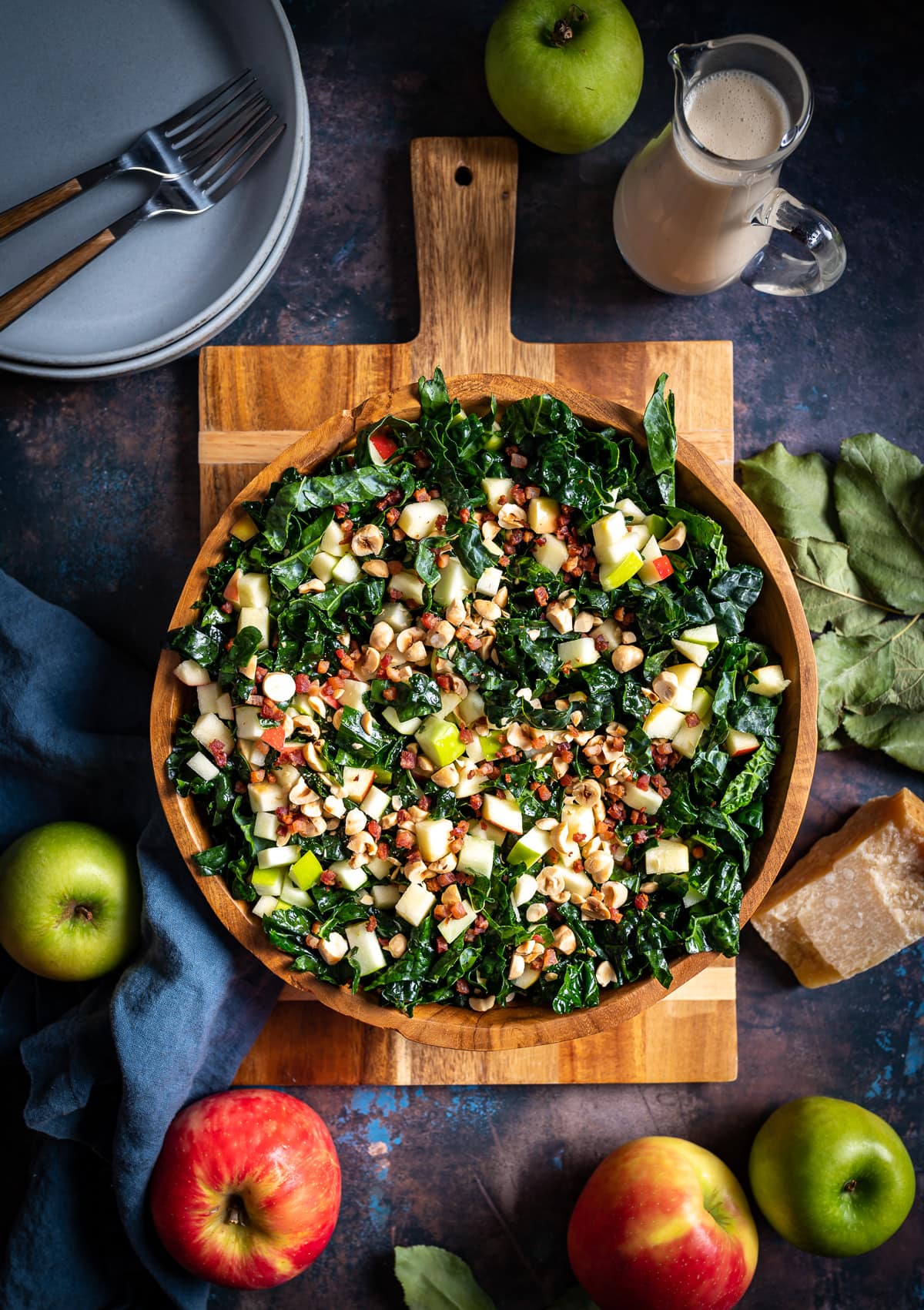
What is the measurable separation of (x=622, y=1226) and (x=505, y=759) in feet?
3.56

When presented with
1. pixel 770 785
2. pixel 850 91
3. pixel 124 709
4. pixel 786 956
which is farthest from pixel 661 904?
pixel 850 91

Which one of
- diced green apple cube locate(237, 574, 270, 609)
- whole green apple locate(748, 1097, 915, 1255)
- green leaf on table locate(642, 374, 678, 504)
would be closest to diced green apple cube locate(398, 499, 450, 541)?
diced green apple cube locate(237, 574, 270, 609)

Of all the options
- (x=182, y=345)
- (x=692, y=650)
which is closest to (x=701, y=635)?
(x=692, y=650)

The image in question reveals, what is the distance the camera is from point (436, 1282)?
7.88 ft

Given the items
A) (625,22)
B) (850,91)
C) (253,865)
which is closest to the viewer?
(253,865)

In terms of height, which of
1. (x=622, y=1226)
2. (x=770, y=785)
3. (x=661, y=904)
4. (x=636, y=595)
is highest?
(x=636, y=595)

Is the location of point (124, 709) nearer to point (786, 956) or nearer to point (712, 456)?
point (712, 456)

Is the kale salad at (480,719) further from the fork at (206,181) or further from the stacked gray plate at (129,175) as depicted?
the fork at (206,181)

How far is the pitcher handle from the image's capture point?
2.06 m

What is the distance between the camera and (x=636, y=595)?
6.73 ft

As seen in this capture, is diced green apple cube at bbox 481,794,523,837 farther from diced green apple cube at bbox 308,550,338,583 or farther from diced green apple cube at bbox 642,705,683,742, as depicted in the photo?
diced green apple cube at bbox 308,550,338,583

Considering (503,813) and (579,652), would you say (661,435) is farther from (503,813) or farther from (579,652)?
(503,813)

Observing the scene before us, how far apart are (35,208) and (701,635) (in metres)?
1.69

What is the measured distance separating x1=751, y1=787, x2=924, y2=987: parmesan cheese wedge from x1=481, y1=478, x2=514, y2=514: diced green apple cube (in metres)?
1.16
